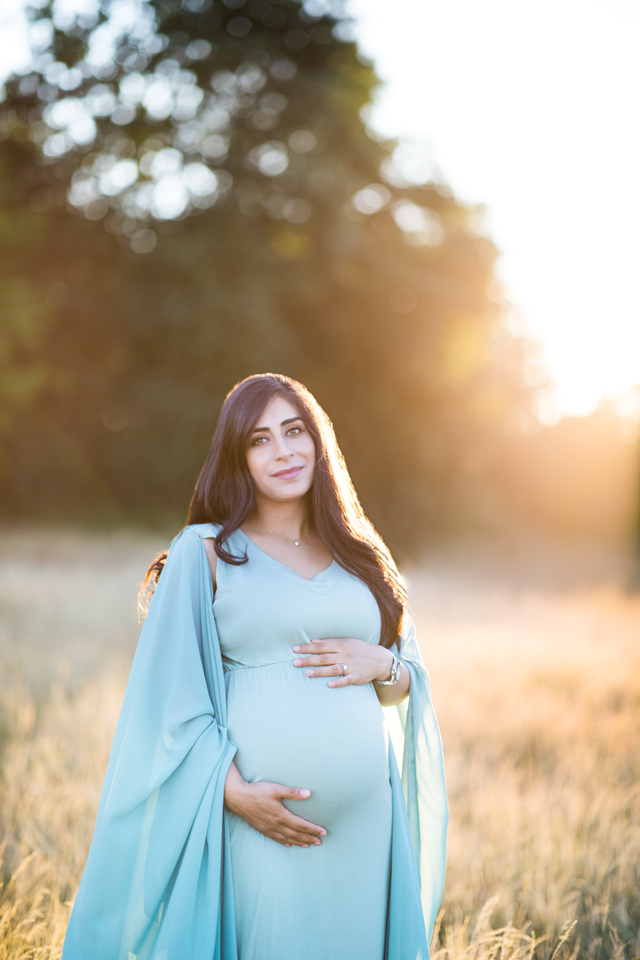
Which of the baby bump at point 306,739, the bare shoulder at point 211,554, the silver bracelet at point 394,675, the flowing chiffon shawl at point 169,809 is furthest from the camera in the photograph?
the silver bracelet at point 394,675

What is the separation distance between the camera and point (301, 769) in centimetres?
200

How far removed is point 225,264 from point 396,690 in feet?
50.2

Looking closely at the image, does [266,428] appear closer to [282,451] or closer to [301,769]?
[282,451]

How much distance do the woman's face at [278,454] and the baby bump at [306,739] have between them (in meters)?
0.59

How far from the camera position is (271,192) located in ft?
54.8

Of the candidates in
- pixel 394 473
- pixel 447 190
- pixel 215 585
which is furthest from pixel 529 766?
pixel 447 190

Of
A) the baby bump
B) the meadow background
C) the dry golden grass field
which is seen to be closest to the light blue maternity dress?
the baby bump

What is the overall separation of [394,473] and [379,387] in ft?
7.57

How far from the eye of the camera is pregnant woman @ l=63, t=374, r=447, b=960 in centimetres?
191

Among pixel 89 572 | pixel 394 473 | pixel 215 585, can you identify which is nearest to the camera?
pixel 215 585

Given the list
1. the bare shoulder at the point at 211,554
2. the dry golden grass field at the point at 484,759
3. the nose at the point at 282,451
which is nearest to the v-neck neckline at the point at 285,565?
the bare shoulder at the point at 211,554

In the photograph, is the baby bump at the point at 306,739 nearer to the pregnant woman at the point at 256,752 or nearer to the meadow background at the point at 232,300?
the pregnant woman at the point at 256,752

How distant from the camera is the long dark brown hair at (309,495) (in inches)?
91.4

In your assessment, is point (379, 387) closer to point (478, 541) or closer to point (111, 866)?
point (478, 541)
